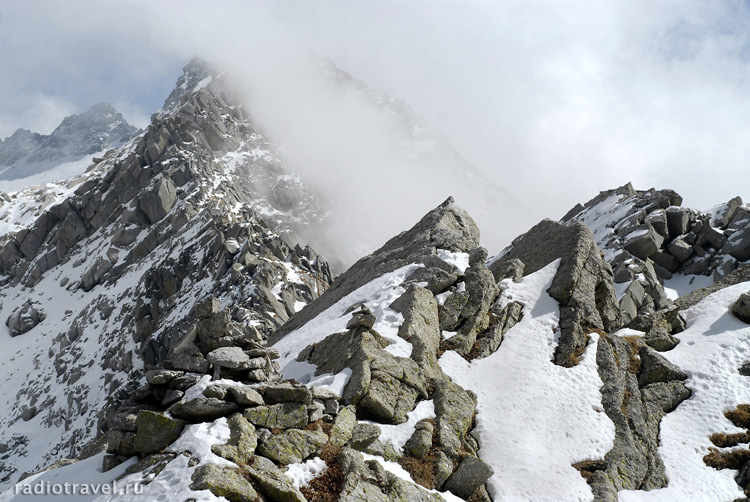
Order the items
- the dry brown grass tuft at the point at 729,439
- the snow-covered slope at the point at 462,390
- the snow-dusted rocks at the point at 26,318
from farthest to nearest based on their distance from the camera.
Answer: the snow-dusted rocks at the point at 26,318, the dry brown grass tuft at the point at 729,439, the snow-covered slope at the point at 462,390

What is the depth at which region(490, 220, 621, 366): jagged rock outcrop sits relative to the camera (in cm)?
2527

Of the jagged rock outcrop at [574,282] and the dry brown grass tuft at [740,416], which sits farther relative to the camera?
the jagged rock outcrop at [574,282]

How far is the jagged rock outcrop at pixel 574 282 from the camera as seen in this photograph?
25.3 m

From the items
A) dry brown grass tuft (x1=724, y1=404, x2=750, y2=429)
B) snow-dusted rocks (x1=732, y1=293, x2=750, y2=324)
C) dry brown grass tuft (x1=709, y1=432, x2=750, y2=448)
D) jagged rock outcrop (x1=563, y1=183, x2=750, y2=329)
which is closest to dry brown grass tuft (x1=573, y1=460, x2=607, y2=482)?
dry brown grass tuft (x1=709, y1=432, x2=750, y2=448)

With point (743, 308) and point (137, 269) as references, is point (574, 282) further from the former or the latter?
point (137, 269)

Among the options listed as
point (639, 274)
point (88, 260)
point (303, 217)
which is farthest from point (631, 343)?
point (303, 217)

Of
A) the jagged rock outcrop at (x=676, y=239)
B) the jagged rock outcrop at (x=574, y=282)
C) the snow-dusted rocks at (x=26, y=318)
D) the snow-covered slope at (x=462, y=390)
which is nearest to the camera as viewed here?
the snow-covered slope at (x=462, y=390)

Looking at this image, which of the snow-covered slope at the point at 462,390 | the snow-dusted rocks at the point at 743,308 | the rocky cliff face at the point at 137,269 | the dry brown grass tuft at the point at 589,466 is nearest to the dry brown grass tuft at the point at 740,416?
the snow-covered slope at the point at 462,390

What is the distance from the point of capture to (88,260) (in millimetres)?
122062

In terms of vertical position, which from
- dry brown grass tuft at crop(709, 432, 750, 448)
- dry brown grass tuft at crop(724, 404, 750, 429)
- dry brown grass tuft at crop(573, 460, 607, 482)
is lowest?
dry brown grass tuft at crop(573, 460, 607, 482)

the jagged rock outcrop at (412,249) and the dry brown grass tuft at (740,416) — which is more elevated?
the jagged rock outcrop at (412,249)

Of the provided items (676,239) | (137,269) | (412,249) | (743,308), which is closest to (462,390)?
(412,249)

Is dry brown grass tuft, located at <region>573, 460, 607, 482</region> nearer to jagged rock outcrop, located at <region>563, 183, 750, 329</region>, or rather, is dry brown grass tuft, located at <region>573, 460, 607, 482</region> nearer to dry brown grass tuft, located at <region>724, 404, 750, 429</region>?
dry brown grass tuft, located at <region>724, 404, 750, 429</region>

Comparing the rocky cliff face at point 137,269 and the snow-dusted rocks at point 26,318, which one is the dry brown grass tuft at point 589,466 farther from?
the snow-dusted rocks at point 26,318
